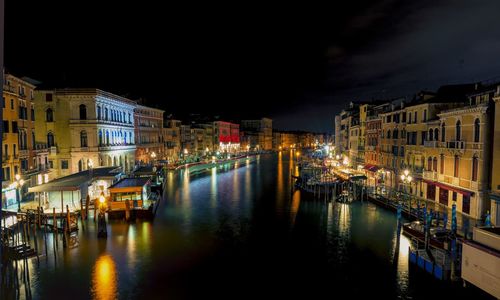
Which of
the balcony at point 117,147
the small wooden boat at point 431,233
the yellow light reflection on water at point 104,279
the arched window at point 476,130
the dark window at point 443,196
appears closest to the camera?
the yellow light reflection on water at point 104,279

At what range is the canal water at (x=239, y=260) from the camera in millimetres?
13688

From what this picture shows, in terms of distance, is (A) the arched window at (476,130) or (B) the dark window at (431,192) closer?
(A) the arched window at (476,130)

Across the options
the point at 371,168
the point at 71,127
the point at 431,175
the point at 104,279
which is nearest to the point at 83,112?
the point at 71,127

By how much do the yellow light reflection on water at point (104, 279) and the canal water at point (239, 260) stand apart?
4 centimetres

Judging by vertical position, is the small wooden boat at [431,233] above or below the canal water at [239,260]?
above

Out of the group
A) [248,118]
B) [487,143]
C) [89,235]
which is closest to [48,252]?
[89,235]

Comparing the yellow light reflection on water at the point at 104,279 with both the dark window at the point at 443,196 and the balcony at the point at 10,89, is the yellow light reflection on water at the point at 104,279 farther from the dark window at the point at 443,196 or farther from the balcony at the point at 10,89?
the dark window at the point at 443,196

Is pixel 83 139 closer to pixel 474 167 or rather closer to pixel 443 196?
pixel 443 196

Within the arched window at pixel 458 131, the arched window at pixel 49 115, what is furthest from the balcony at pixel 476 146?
the arched window at pixel 49 115

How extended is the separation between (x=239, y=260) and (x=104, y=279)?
588 centimetres

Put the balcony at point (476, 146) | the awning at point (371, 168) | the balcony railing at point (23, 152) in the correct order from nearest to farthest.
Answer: the balcony at point (476, 146)
the balcony railing at point (23, 152)
the awning at point (371, 168)

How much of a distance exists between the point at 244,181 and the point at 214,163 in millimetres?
29105

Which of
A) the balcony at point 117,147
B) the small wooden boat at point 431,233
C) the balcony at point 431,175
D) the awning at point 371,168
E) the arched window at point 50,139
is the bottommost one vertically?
the small wooden boat at point 431,233

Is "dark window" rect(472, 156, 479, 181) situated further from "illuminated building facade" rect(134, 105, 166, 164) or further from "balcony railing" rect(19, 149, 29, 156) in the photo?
"illuminated building facade" rect(134, 105, 166, 164)
